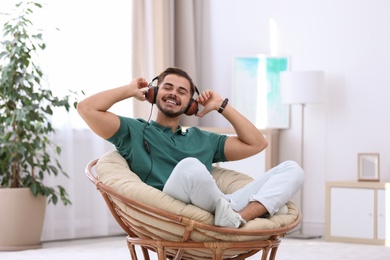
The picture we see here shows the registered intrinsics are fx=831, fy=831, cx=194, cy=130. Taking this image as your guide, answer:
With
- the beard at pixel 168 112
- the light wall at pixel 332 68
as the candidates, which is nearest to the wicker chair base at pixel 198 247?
the beard at pixel 168 112

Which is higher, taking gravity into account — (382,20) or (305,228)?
(382,20)

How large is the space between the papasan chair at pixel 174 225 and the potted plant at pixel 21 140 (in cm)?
175

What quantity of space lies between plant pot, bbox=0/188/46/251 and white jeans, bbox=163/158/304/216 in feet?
6.05

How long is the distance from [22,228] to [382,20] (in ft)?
9.43

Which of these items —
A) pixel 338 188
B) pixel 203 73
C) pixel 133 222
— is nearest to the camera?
pixel 133 222

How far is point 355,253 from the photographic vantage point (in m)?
4.82

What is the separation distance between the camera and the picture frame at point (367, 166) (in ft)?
18.5

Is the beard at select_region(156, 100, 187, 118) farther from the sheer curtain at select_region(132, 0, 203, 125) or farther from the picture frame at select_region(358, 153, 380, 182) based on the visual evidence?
the picture frame at select_region(358, 153, 380, 182)

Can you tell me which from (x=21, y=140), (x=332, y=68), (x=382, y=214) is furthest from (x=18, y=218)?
(x=332, y=68)

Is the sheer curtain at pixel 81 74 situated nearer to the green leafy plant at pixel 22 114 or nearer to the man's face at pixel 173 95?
the green leafy plant at pixel 22 114

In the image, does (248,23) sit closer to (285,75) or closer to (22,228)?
(285,75)

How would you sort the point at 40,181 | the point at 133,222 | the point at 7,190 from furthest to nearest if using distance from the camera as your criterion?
1. the point at 40,181
2. the point at 7,190
3. the point at 133,222

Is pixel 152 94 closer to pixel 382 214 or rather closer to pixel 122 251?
pixel 122 251

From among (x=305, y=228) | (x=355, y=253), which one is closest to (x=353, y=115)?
(x=305, y=228)
